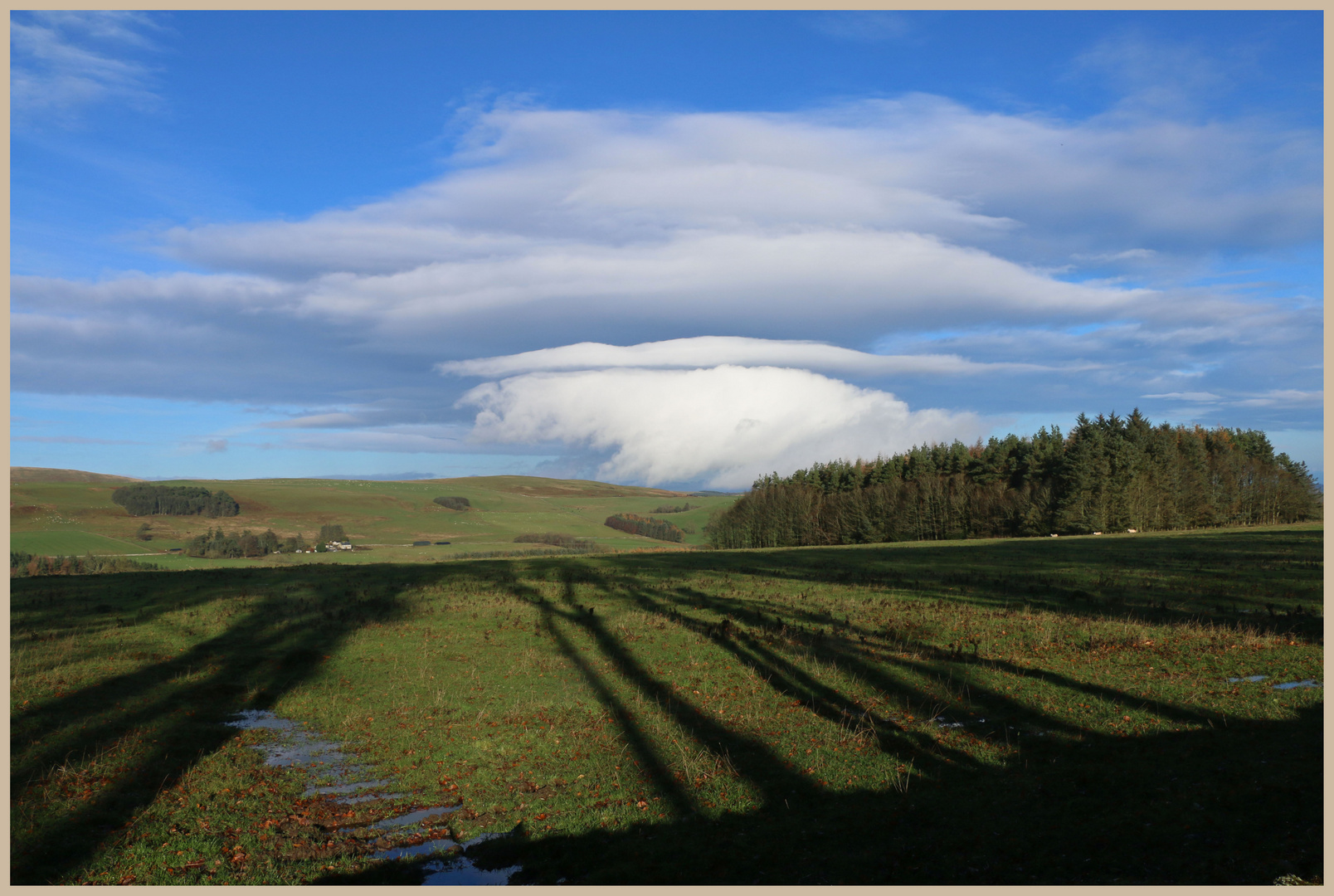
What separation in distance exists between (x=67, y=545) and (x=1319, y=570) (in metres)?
147

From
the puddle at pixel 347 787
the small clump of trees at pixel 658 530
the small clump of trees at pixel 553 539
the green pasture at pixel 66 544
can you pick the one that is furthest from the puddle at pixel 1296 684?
the small clump of trees at pixel 658 530

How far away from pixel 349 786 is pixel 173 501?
205856mm

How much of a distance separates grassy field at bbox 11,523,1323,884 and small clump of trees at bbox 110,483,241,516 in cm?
17640

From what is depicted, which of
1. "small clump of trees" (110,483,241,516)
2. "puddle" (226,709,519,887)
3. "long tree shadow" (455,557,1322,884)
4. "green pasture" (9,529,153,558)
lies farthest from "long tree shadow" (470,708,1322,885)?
"small clump of trees" (110,483,241,516)

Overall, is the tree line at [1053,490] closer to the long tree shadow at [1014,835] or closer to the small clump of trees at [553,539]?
the small clump of trees at [553,539]

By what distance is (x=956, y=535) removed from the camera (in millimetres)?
94125

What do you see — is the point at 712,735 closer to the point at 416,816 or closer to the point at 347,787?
the point at 416,816

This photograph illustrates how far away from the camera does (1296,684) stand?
1465 centimetres

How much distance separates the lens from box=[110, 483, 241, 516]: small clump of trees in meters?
179

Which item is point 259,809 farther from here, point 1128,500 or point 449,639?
point 1128,500

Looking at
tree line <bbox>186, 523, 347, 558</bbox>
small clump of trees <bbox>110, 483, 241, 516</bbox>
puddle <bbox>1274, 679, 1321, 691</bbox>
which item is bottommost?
tree line <bbox>186, 523, 347, 558</bbox>

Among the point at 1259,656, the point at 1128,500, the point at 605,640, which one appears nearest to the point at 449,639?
the point at 605,640

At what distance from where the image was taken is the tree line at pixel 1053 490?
82.7 m

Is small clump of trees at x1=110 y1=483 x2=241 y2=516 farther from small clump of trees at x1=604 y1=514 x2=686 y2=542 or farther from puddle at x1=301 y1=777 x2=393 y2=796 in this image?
puddle at x1=301 y1=777 x2=393 y2=796
